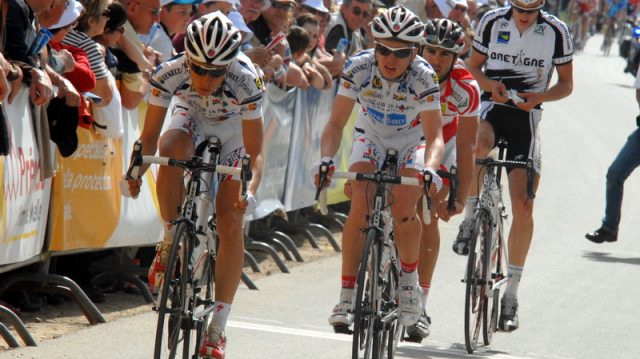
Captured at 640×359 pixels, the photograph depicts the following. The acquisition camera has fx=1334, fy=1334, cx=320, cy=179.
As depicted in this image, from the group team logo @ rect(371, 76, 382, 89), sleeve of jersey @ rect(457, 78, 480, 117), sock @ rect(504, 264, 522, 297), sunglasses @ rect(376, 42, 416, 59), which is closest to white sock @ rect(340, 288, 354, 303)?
team logo @ rect(371, 76, 382, 89)

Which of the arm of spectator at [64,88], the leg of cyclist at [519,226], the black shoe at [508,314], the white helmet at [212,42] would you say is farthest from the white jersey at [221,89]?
the leg of cyclist at [519,226]

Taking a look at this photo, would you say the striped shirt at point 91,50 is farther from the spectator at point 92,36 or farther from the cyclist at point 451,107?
the cyclist at point 451,107

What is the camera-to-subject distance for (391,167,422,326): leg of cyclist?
7.76 m

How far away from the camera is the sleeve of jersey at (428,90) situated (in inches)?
298

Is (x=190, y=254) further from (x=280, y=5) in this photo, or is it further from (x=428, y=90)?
(x=280, y=5)

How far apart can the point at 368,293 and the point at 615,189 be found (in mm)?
7027

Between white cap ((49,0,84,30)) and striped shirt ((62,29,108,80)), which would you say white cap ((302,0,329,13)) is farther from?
white cap ((49,0,84,30))

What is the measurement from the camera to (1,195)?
7.74m

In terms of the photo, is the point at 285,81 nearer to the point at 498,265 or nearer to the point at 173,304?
the point at 498,265

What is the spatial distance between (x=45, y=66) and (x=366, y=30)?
25.4 ft

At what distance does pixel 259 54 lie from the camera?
11031 millimetres

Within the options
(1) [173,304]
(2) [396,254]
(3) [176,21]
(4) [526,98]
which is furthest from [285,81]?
(1) [173,304]

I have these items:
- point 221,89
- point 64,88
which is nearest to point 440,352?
point 221,89

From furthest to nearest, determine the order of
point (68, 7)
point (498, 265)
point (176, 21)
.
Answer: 1. point (176, 21)
2. point (498, 265)
3. point (68, 7)
